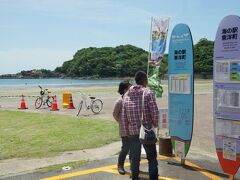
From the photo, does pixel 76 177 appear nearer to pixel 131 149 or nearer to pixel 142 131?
pixel 131 149

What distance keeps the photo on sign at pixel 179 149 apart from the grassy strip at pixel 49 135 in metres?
2.53

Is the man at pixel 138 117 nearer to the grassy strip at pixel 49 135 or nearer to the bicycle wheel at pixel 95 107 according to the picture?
the grassy strip at pixel 49 135

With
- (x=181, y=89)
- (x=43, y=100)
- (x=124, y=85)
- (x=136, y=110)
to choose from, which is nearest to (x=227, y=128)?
(x=181, y=89)

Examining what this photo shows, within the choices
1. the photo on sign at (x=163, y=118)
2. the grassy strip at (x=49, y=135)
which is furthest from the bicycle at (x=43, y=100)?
the photo on sign at (x=163, y=118)

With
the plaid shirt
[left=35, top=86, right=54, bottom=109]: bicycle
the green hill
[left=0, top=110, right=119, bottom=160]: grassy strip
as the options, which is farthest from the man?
the green hill

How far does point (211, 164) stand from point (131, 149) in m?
2.30

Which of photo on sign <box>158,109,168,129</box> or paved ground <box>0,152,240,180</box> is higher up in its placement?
photo on sign <box>158,109,168,129</box>

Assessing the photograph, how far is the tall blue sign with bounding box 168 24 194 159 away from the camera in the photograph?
23.8ft

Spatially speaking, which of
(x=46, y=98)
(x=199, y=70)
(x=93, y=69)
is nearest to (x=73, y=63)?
(x=93, y=69)

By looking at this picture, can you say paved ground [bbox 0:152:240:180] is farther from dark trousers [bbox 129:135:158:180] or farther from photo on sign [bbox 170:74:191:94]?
photo on sign [bbox 170:74:191:94]

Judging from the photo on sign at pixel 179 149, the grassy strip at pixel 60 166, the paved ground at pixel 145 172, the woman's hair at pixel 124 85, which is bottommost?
the paved ground at pixel 145 172

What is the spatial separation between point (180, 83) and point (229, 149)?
173 centimetres

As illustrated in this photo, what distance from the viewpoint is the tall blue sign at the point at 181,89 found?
23.8 ft

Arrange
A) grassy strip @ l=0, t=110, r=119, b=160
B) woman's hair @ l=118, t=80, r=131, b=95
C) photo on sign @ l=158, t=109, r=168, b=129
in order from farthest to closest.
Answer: grassy strip @ l=0, t=110, r=119, b=160 → photo on sign @ l=158, t=109, r=168, b=129 → woman's hair @ l=118, t=80, r=131, b=95
